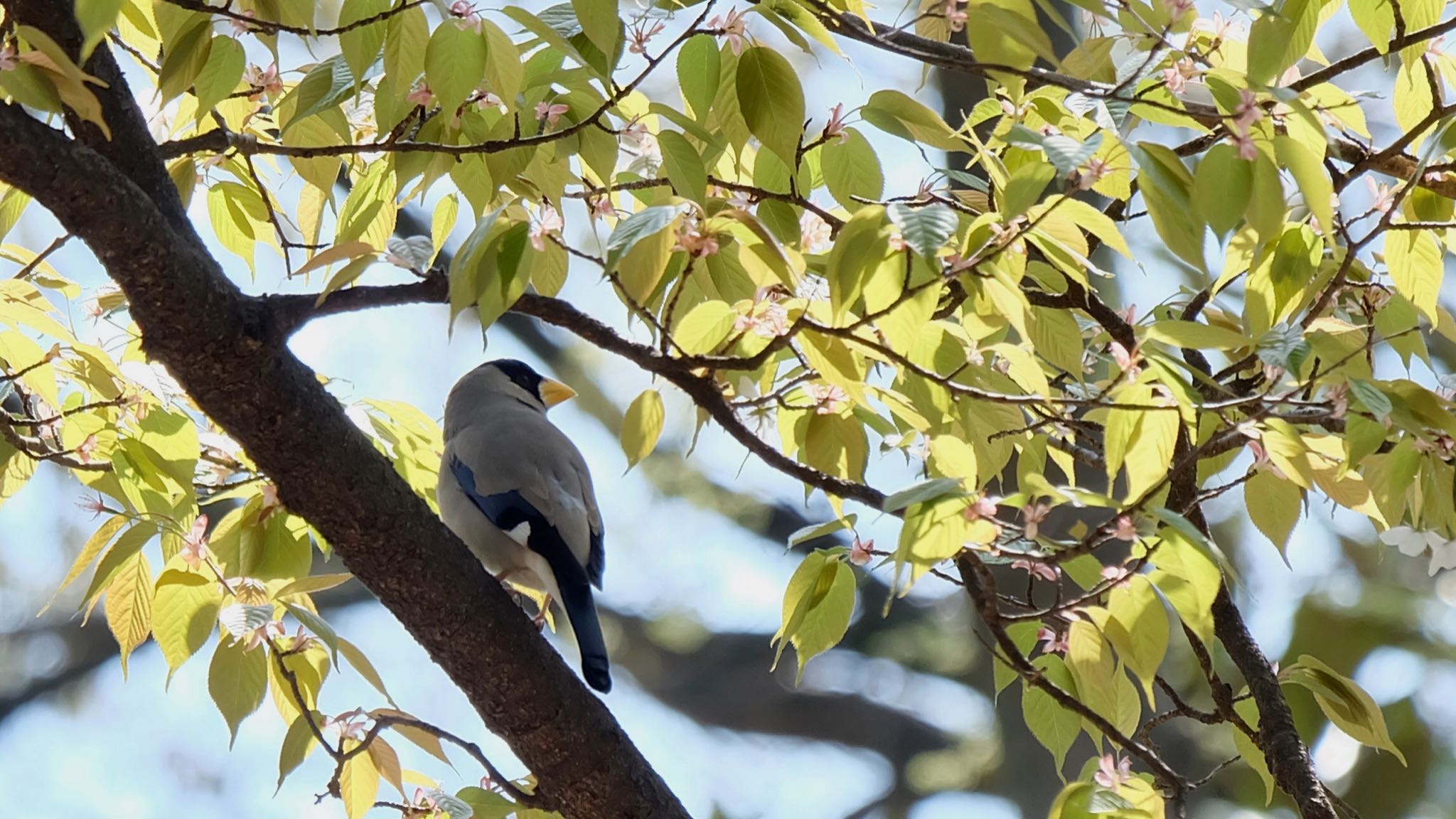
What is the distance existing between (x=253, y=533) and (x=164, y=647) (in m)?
0.22

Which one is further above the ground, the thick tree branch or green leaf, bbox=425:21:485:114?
green leaf, bbox=425:21:485:114

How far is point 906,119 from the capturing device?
1.54 meters

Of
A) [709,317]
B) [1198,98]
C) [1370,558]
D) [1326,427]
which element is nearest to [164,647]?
[709,317]

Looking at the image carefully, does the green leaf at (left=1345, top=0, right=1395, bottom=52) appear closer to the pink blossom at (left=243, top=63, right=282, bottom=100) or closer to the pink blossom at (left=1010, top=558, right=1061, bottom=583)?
the pink blossom at (left=1010, top=558, right=1061, bottom=583)

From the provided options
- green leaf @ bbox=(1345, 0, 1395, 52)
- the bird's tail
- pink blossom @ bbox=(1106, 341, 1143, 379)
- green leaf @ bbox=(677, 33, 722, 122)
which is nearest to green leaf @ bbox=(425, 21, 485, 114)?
green leaf @ bbox=(677, 33, 722, 122)

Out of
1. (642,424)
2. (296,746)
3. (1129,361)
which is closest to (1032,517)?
(1129,361)

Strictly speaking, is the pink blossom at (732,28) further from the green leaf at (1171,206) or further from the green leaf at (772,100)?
the green leaf at (1171,206)

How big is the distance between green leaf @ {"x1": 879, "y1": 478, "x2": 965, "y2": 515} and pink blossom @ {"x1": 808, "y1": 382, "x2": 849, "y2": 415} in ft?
1.45

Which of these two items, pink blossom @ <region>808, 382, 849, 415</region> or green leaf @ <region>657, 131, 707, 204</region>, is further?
pink blossom @ <region>808, 382, 849, 415</region>

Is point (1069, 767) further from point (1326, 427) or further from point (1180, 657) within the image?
point (1326, 427)

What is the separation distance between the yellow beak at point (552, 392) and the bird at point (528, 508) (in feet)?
2.56

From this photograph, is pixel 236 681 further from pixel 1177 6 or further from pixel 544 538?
pixel 1177 6

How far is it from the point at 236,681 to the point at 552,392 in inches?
86.1

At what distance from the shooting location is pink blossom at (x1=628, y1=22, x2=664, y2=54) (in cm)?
155
